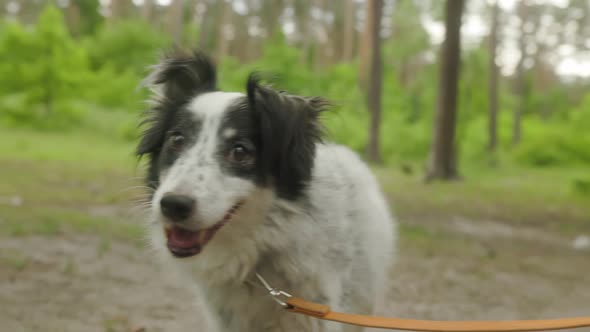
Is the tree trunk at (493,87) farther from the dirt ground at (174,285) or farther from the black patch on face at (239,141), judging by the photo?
the black patch on face at (239,141)

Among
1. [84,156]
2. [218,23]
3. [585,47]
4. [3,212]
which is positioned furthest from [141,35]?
[585,47]

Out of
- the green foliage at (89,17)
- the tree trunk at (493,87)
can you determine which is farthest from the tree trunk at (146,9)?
the tree trunk at (493,87)

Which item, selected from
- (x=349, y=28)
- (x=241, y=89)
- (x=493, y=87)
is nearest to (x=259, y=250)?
(x=241, y=89)

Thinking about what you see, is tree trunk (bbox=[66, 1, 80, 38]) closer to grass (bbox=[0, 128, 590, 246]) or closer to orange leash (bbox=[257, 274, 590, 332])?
grass (bbox=[0, 128, 590, 246])

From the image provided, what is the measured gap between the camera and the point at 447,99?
1587 centimetres

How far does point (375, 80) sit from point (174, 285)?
60.9 ft

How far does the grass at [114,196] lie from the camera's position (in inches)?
321

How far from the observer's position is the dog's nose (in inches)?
94.7

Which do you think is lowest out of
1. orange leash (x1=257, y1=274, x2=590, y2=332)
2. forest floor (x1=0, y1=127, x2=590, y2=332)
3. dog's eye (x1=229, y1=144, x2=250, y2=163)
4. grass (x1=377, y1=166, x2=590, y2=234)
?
grass (x1=377, y1=166, x2=590, y2=234)

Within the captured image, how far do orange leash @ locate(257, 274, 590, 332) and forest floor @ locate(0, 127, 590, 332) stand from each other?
50.3 inches

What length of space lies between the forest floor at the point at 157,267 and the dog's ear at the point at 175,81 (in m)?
0.43

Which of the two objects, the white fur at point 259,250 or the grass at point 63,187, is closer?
the white fur at point 259,250

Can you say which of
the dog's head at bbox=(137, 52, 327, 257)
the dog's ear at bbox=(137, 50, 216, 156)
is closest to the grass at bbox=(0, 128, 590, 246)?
the dog's ear at bbox=(137, 50, 216, 156)

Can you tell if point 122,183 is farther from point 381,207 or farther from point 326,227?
point 326,227
